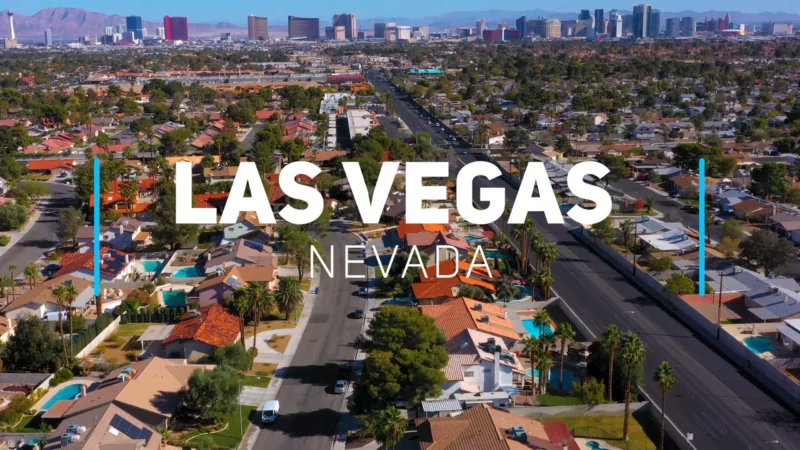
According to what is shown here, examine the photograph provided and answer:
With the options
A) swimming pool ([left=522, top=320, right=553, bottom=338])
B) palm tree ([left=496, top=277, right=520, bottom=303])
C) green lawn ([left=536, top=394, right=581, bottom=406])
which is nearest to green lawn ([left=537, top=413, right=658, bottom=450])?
green lawn ([left=536, top=394, right=581, bottom=406])

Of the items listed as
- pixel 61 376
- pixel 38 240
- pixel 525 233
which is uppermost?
pixel 525 233

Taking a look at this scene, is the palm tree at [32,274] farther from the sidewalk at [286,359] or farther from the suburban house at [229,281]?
the sidewalk at [286,359]

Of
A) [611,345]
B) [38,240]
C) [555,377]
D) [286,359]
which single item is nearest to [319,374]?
[286,359]

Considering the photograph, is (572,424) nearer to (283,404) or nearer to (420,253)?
(283,404)

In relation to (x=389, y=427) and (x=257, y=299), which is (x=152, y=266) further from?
(x=389, y=427)

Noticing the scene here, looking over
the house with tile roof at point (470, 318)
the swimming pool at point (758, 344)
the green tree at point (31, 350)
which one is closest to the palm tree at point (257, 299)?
the house with tile roof at point (470, 318)
